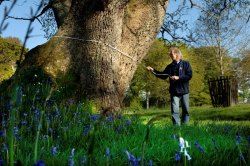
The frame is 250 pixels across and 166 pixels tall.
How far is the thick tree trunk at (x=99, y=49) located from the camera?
9.70 meters

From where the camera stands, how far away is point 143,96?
5541 cm

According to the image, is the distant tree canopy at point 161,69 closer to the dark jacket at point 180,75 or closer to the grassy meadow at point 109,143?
the dark jacket at point 180,75

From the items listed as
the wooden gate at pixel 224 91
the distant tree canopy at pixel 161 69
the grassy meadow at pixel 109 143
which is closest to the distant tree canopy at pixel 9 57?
the grassy meadow at pixel 109 143

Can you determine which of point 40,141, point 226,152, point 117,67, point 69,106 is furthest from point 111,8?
point 226,152

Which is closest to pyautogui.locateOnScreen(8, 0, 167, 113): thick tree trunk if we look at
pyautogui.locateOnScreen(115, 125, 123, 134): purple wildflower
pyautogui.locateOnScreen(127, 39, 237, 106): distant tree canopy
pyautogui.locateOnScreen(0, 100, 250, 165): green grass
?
pyautogui.locateOnScreen(0, 100, 250, 165): green grass

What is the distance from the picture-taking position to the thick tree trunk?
9.70m

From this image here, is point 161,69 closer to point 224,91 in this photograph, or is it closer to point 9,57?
point 224,91

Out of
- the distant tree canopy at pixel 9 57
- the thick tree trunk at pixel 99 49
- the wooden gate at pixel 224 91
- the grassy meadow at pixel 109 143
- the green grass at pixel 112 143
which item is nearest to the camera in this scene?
the grassy meadow at pixel 109 143

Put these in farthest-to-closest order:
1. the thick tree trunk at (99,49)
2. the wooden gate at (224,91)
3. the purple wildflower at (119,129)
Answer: the wooden gate at (224,91) → the thick tree trunk at (99,49) → the purple wildflower at (119,129)

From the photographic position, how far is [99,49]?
9.83m

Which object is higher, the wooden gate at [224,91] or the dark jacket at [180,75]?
the wooden gate at [224,91]

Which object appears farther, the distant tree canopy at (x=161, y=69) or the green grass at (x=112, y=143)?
the distant tree canopy at (x=161, y=69)

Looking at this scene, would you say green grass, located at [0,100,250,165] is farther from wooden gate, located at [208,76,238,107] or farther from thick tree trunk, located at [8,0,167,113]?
wooden gate, located at [208,76,238,107]

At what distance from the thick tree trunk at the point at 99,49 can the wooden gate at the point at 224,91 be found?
53.9 ft
